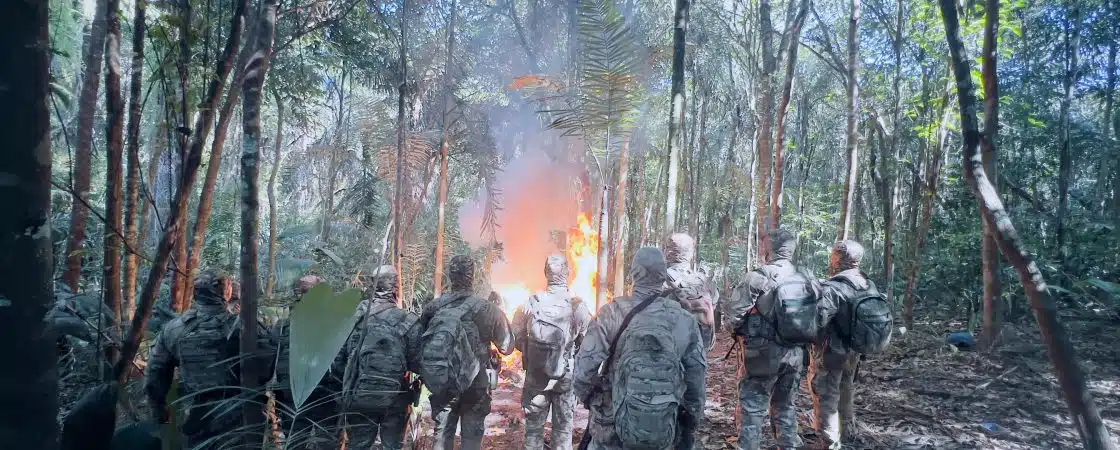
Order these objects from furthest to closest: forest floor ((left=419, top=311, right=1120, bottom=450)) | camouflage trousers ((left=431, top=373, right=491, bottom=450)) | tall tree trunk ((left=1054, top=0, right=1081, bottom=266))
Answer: tall tree trunk ((left=1054, top=0, right=1081, bottom=266))
forest floor ((left=419, top=311, right=1120, bottom=450))
camouflage trousers ((left=431, top=373, right=491, bottom=450))

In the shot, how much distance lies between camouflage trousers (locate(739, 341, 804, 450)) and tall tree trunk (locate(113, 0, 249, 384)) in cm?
408

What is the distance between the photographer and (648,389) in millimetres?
3037

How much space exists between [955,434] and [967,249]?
23.7ft

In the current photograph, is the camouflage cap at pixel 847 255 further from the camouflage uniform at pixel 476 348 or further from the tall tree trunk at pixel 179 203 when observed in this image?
the tall tree trunk at pixel 179 203

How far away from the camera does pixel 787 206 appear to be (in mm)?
18938

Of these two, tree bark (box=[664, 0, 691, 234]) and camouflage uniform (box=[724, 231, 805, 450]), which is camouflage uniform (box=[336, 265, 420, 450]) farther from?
tree bark (box=[664, 0, 691, 234])

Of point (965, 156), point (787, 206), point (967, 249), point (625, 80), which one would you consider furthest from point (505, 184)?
point (965, 156)

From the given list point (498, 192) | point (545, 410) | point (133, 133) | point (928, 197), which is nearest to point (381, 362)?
point (545, 410)

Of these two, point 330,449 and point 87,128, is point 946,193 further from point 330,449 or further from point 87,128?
point 87,128

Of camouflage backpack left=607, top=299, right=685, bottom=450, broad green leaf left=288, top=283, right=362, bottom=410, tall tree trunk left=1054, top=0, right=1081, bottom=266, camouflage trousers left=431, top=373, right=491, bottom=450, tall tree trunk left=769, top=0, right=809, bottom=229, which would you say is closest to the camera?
broad green leaf left=288, top=283, right=362, bottom=410

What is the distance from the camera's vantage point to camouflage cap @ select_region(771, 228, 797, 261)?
4.63 m

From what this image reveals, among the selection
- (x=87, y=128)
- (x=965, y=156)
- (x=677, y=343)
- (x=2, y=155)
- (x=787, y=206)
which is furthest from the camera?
(x=787, y=206)

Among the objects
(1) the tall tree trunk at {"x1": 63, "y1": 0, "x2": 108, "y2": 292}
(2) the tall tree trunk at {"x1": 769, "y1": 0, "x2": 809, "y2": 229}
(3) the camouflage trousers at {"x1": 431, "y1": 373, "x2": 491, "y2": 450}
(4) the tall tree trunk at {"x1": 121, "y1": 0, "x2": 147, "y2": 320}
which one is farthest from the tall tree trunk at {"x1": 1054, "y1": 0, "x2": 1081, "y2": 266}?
(1) the tall tree trunk at {"x1": 63, "y1": 0, "x2": 108, "y2": 292}

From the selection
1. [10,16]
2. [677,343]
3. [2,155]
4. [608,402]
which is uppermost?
[10,16]
